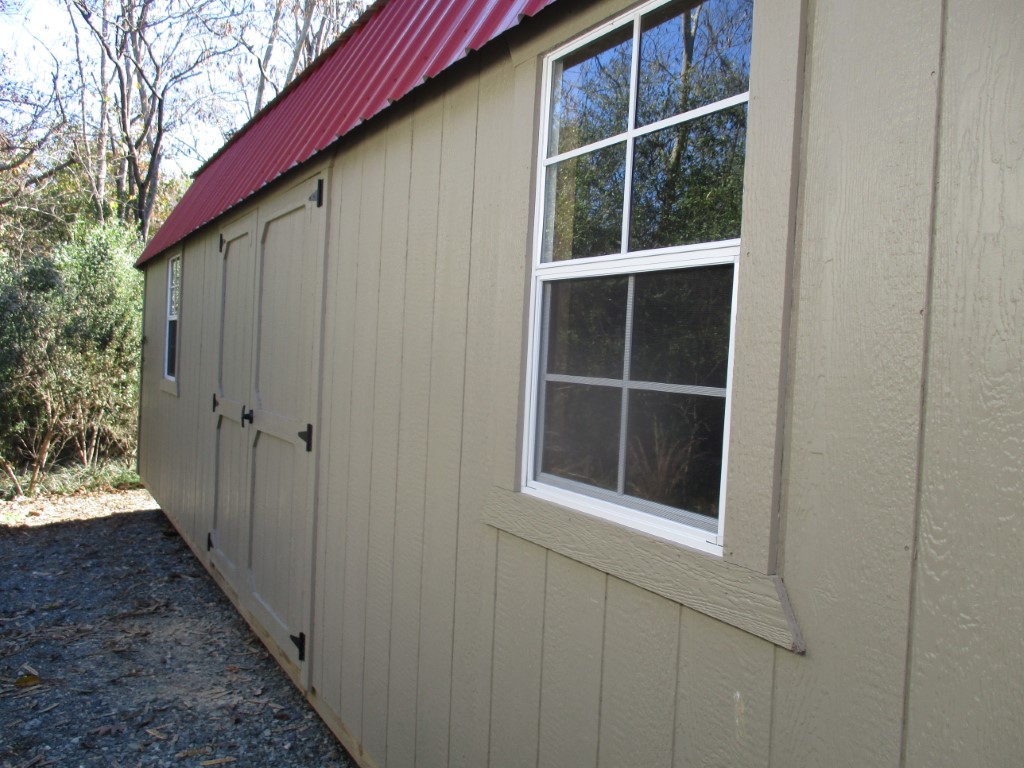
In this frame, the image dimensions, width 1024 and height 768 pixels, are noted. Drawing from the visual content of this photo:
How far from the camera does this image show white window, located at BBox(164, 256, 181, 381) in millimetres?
8297

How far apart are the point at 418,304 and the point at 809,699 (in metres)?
2.04

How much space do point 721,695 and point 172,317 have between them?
8.27 meters

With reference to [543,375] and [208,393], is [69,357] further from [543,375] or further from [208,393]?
[543,375]

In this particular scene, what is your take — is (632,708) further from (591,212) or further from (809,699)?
(591,212)

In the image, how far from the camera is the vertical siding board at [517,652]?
220 cm

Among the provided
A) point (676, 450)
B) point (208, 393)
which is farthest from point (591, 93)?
point (208, 393)

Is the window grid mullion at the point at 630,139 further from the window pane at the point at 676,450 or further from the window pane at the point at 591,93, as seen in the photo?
the window pane at the point at 676,450

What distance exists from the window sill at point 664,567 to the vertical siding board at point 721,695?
48 mm

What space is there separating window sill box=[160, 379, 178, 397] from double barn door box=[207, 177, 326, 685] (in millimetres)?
2195

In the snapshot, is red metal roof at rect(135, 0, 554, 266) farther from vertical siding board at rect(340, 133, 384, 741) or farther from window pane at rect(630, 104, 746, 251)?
window pane at rect(630, 104, 746, 251)

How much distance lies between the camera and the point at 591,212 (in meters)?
2.11

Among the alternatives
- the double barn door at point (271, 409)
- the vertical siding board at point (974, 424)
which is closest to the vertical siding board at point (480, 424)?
the vertical siding board at point (974, 424)

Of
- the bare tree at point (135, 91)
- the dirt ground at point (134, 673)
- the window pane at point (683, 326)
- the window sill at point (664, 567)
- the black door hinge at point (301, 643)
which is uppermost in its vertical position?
the bare tree at point (135, 91)

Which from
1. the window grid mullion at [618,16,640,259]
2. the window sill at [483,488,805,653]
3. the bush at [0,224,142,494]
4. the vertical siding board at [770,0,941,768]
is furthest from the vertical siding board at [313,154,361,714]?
the bush at [0,224,142,494]
